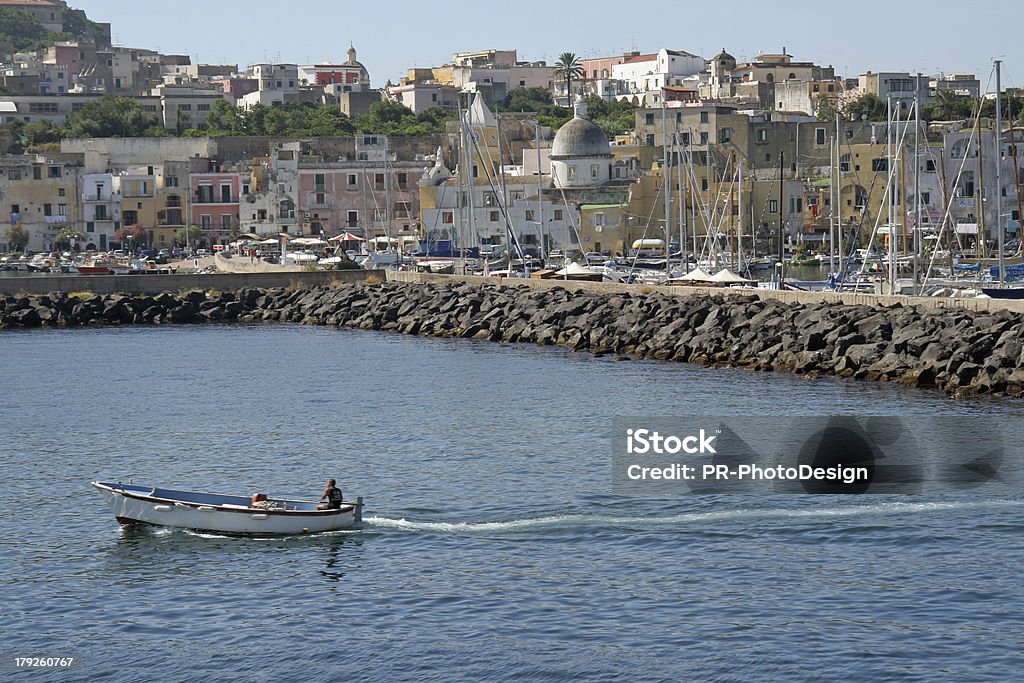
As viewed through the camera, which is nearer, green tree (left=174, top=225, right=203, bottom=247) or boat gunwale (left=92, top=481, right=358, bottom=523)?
boat gunwale (left=92, top=481, right=358, bottom=523)

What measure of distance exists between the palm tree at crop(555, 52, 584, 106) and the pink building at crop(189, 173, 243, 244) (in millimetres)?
51603

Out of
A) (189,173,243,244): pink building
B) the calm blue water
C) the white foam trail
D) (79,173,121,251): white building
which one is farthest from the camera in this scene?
(189,173,243,244): pink building

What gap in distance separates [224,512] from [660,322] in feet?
84.3

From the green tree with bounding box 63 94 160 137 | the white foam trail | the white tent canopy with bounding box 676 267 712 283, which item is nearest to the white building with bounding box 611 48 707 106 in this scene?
the green tree with bounding box 63 94 160 137

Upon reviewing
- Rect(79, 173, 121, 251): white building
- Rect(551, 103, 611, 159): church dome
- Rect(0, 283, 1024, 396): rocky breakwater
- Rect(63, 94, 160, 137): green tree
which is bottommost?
Rect(0, 283, 1024, 396): rocky breakwater

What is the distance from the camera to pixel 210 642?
2095 cm

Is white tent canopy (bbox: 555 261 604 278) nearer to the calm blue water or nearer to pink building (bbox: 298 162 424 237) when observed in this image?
the calm blue water

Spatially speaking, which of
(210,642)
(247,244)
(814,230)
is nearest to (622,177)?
(814,230)

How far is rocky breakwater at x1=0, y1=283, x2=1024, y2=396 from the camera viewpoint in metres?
39.5

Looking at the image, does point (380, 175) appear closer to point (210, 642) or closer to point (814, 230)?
point (814, 230)

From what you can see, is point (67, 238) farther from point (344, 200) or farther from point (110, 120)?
point (110, 120)

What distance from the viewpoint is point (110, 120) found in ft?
408

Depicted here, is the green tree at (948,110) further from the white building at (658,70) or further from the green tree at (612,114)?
the white building at (658,70)

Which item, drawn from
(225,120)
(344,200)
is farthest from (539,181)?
(225,120)
